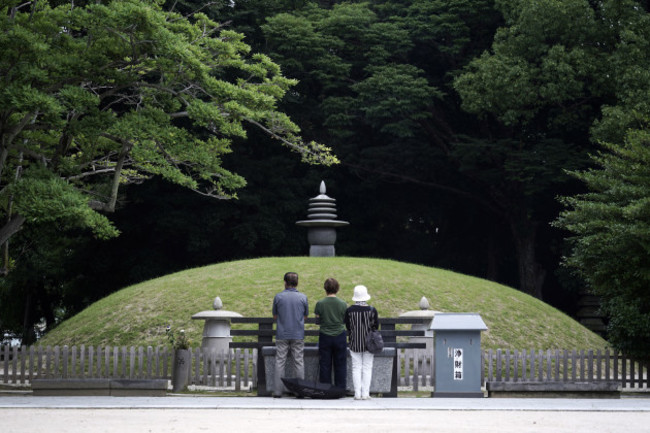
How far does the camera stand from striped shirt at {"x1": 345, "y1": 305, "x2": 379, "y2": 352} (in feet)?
48.5

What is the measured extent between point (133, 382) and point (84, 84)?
26.2 feet

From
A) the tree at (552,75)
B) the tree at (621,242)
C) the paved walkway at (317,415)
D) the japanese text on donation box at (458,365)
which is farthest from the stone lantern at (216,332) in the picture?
the tree at (552,75)

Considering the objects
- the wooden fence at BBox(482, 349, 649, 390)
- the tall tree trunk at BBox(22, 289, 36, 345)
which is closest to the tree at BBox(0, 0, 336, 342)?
the wooden fence at BBox(482, 349, 649, 390)

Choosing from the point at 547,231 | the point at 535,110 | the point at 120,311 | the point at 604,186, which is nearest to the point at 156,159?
the point at 120,311

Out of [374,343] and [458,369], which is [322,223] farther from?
[374,343]

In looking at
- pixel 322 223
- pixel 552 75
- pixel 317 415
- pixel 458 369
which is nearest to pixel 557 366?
pixel 458 369

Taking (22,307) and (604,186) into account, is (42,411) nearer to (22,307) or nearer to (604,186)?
(604,186)

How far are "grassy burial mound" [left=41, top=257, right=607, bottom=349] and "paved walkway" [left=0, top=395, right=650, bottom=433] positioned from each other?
10283 mm

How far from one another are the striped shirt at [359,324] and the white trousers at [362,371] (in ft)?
0.52

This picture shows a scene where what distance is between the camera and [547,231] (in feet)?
149

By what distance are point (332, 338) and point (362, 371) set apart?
763 millimetres

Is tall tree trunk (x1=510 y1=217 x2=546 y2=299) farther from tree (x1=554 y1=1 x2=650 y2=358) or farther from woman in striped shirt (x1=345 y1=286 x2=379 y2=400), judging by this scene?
woman in striped shirt (x1=345 y1=286 x2=379 y2=400)

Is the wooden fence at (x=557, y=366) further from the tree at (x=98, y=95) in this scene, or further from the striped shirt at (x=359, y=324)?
the tree at (x=98, y=95)

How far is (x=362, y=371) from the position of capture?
15039 mm
